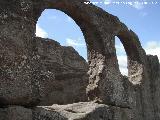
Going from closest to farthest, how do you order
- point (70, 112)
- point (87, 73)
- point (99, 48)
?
point (70, 112), point (99, 48), point (87, 73)

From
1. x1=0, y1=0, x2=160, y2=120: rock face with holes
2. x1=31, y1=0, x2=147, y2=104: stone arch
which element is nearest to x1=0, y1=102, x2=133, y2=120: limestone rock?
x1=0, y1=0, x2=160, y2=120: rock face with holes

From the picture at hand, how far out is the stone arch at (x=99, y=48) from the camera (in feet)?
20.0

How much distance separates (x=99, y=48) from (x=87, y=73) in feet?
1.92

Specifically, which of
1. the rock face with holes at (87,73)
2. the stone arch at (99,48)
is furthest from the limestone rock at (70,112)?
the stone arch at (99,48)

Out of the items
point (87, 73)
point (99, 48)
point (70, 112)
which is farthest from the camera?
point (87, 73)

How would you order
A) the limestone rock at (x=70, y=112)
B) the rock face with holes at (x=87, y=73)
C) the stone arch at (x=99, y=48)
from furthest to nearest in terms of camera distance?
the stone arch at (x=99, y=48) < the rock face with holes at (x=87, y=73) < the limestone rock at (x=70, y=112)

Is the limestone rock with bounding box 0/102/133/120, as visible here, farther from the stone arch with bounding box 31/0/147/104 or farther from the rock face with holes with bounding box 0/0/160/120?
the stone arch with bounding box 31/0/147/104

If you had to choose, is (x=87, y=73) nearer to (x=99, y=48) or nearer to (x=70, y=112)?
(x=99, y=48)

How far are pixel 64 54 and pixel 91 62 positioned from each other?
305 inches

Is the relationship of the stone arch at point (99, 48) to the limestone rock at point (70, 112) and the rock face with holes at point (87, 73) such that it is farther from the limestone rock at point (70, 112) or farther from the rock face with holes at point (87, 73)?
the limestone rock at point (70, 112)

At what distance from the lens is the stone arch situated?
6.10 meters

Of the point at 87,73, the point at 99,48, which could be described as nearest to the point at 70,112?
the point at 87,73

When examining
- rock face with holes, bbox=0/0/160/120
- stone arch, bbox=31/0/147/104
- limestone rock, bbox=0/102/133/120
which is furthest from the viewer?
stone arch, bbox=31/0/147/104

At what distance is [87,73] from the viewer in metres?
6.76
